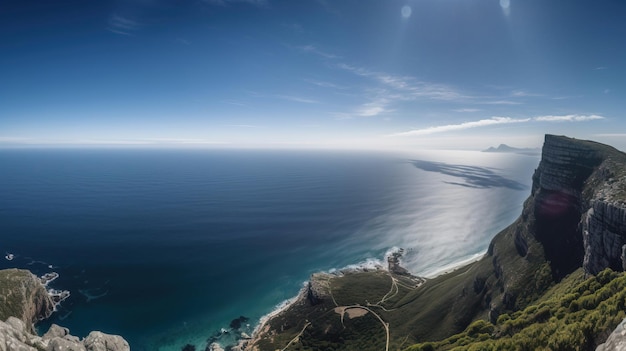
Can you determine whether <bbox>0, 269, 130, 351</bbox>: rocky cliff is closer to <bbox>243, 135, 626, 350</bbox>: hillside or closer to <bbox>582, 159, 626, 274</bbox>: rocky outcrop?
<bbox>243, 135, 626, 350</bbox>: hillside

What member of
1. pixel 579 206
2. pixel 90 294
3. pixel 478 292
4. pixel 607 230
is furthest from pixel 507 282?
pixel 90 294

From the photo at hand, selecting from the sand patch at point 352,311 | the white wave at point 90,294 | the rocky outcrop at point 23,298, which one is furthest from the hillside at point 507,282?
the rocky outcrop at point 23,298

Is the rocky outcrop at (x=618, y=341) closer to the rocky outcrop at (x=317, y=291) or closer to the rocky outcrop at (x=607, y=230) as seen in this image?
the rocky outcrop at (x=607, y=230)

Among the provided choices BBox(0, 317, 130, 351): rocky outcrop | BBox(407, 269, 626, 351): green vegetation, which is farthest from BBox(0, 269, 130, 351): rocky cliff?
BBox(407, 269, 626, 351): green vegetation

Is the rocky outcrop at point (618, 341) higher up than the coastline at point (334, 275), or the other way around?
the rocky outcrop at point (618, 341)

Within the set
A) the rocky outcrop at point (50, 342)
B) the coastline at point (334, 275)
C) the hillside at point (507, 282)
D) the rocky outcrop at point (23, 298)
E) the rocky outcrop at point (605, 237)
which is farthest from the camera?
the rocky outcrop at point (23, 298)

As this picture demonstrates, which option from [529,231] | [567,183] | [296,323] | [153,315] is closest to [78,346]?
[153,315]
